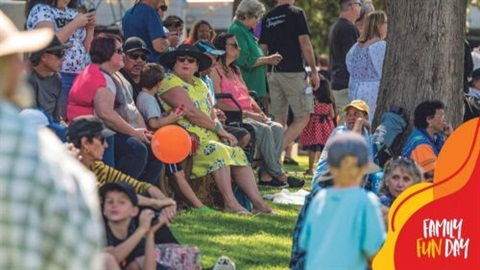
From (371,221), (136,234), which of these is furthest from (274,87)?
(371,221)

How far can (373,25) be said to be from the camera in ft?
42.5

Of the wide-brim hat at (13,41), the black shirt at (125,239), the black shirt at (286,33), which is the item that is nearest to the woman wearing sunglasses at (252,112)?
the black shirt at (286,33)

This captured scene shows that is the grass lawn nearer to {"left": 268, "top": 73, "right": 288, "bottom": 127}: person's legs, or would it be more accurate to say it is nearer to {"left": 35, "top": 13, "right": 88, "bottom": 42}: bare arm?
{"left": 35, "top": 13, "right": 88, "bottom": 42}: bare arm

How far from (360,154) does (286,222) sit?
199 inches

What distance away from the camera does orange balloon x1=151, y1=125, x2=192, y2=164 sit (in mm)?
9641

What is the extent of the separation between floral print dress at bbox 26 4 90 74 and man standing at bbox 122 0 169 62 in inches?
35.8

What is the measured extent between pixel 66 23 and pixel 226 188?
5.95 ft

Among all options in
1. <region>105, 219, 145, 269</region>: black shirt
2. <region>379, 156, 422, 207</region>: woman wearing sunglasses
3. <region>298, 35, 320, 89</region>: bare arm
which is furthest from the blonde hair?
<region>105, 219, 145, 269</region>: black shirt

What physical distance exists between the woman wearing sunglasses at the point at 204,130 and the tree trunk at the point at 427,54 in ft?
4.30

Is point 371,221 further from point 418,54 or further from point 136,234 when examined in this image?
point 418,54

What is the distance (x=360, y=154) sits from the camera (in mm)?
5855

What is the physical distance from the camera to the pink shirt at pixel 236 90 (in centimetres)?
1257

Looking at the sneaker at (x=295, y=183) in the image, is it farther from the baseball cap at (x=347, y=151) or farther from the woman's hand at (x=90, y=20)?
the baseball cap at (x=347, y=151)

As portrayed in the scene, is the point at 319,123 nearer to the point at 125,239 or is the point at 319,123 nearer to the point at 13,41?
the point at 125,239
